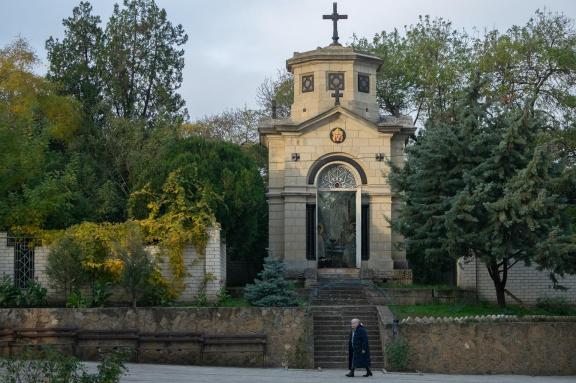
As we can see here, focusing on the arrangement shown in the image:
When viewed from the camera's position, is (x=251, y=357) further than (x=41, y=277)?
No

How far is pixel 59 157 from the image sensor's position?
3844 centimetres

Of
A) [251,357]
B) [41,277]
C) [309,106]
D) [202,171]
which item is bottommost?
[251,357]

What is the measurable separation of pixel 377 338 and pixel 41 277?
9.58 m

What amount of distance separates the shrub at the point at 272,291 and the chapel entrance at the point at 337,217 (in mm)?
→ 5055

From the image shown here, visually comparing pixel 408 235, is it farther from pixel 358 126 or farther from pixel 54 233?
pixel 54 233

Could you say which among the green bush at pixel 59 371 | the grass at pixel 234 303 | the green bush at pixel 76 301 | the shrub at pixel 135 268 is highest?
the shrub at pixel 135 268

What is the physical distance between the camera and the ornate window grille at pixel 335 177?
3416 centimetres

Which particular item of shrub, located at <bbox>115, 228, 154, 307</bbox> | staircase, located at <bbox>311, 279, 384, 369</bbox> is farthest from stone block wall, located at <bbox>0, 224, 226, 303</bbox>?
staircase, located at <bbox>311, 279, 384, 369</bbox>

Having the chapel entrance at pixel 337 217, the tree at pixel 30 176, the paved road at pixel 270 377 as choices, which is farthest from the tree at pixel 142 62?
the paved road at pixel 270 377

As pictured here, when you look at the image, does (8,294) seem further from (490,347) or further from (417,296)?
(490,347)

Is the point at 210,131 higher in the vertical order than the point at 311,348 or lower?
higher

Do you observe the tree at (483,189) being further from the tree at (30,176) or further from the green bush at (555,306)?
the tree at (30,176)

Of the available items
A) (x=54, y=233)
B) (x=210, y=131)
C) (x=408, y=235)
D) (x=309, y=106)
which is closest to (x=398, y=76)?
(x=210, y=131)

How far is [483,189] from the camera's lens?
2822cm
